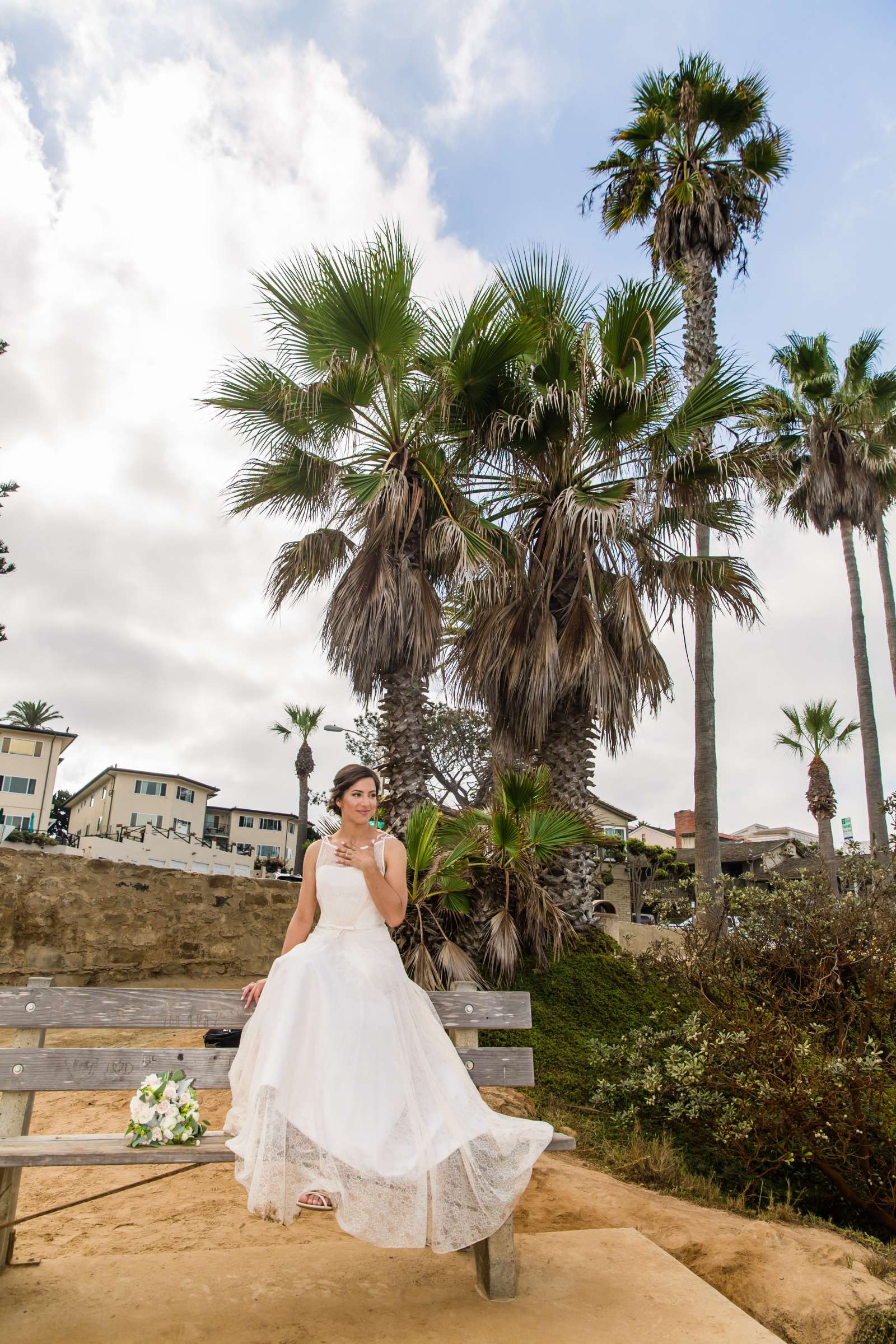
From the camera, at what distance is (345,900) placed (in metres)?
3.21

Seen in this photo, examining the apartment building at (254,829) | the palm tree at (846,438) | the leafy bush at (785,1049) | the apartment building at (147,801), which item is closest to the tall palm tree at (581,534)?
the leafy bush at (785,1049)

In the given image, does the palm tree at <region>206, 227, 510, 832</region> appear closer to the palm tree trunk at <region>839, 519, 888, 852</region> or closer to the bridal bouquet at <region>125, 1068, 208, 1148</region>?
the bridal bouquet at <region>125, 1068, 208, 1148</region>

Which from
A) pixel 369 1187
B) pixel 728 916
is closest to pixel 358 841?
pixel 369 1187

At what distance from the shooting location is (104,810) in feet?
153

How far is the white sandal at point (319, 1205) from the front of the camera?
2402 millimetres

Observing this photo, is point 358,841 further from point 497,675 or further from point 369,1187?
point 497,675

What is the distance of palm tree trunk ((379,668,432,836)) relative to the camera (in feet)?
28.2

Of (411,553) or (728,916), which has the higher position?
(411,553)

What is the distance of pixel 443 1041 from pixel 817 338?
59.8ft

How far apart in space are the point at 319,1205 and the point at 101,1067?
0.97 metres

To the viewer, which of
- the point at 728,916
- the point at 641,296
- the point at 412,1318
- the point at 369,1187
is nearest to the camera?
the point at 369,1187

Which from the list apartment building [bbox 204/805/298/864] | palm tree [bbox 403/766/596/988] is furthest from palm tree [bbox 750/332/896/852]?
apartment building [bbox 204/805/298/864]

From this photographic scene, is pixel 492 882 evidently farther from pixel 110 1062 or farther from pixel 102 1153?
pixel 102 1153

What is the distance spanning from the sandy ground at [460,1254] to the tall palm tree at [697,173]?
32.8 ft
